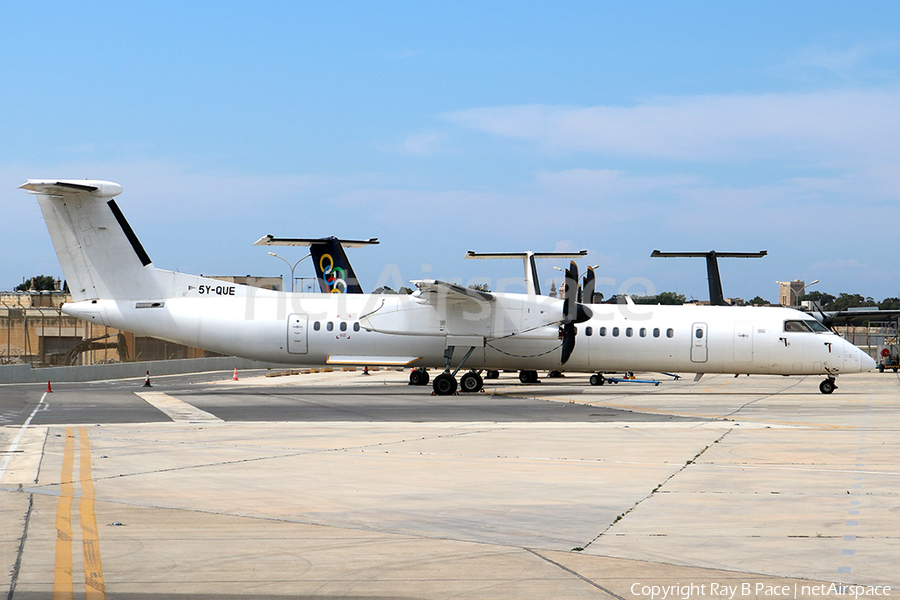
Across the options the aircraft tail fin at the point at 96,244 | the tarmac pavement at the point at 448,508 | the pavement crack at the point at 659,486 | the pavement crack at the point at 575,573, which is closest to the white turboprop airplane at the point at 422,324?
the aircraft tail fin at the point at 96,244

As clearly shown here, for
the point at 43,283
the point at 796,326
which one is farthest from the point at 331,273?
the point at 43,283

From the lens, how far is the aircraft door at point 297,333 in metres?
30.2

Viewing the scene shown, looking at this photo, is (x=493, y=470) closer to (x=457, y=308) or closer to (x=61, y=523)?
(x=61, y=523)

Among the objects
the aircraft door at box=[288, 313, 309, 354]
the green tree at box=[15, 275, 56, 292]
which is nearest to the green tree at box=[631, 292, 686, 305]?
the aircraft door at box=[288, 313, 309, 354]

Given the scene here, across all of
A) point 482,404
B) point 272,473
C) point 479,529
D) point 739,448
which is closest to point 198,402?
point 482,404

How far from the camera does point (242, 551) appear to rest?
7.07m

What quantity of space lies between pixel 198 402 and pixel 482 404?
28.4ft

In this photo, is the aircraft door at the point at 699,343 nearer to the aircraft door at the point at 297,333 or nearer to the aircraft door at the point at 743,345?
the aircraft door at the point at 743,345

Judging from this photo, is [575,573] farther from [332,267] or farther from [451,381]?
[332,267]

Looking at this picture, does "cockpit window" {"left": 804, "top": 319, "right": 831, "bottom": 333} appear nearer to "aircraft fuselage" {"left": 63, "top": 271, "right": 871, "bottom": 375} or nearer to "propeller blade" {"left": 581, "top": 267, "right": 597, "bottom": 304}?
"aircraft fuselage" {"left": 63, "top": 271, "right": 871, "bottom": 375}

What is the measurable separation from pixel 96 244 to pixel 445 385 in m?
13.1

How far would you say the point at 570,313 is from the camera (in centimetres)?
2847

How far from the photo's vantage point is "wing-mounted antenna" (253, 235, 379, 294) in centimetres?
4159

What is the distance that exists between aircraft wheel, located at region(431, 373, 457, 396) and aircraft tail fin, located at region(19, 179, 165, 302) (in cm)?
1037
